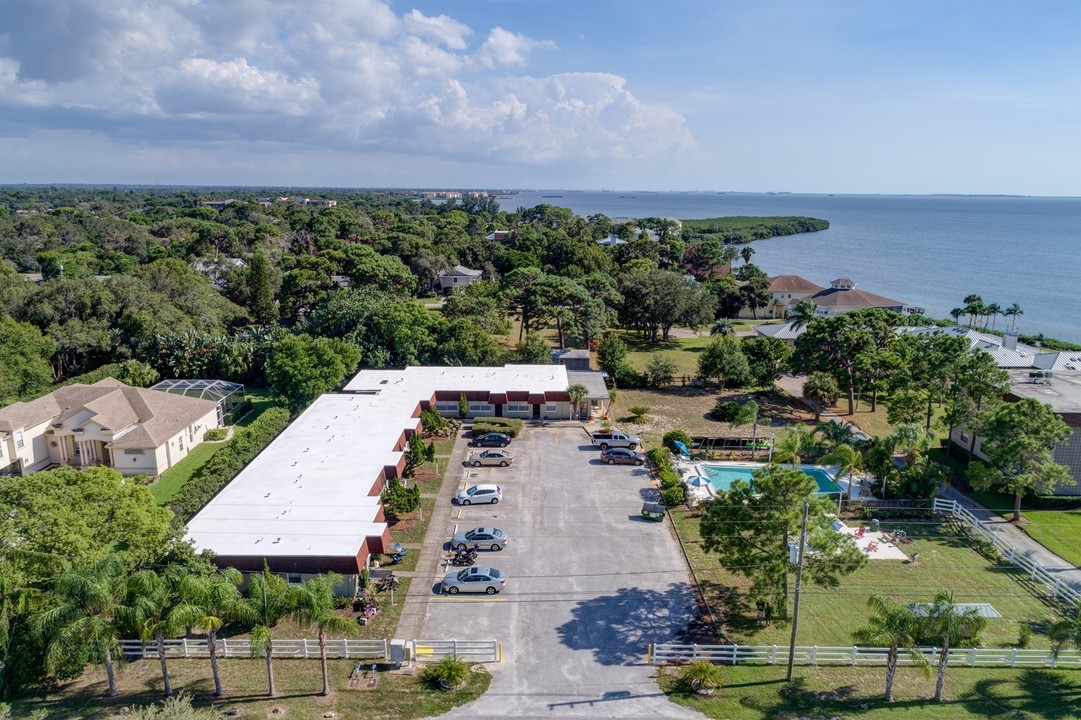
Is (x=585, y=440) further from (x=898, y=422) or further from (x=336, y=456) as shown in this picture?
(x=898, y=422)

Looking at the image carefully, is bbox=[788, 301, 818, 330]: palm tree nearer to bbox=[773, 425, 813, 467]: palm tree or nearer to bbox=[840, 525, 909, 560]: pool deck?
bbox=[773, 425, 813, 467]: palm tree

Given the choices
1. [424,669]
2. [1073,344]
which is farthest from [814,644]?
[1073,344]

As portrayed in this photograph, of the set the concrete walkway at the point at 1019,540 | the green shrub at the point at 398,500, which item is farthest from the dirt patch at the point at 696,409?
the green shrub at the point at 398,500

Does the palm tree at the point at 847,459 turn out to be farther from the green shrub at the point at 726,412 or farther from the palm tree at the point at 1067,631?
the palm tree at the point at 1067,631

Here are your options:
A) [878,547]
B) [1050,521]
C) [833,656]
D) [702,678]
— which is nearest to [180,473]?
[702,678]

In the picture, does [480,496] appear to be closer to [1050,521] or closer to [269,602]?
[269,602]

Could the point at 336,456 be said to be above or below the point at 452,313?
below

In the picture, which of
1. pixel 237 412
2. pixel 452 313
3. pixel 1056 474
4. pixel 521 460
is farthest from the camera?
pixel 452 313
